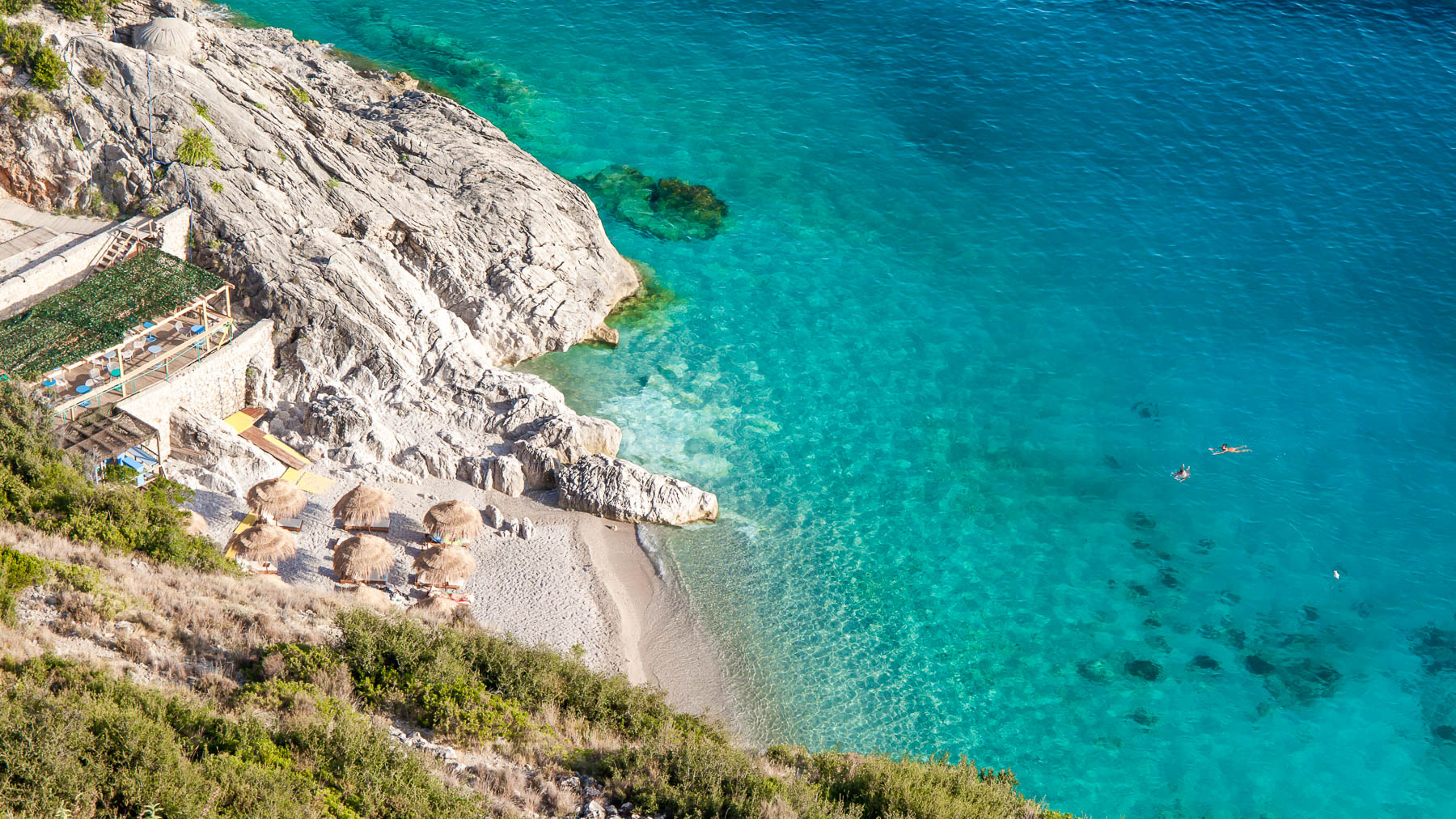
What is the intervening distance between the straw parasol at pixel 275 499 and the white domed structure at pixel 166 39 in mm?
19779

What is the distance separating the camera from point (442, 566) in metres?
29.1

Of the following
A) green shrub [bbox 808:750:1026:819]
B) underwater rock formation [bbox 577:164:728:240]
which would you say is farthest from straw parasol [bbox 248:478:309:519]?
underwater rock formation [bbox 577:164:728:240]

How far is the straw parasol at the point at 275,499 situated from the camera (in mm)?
29625

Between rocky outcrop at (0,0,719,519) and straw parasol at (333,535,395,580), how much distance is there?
4586mm

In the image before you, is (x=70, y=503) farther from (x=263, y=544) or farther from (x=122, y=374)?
(x=122, y=374)

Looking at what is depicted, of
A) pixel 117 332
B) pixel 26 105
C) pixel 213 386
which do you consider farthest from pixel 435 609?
pixel 26 105

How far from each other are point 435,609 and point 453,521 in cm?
357

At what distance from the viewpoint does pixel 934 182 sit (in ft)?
178

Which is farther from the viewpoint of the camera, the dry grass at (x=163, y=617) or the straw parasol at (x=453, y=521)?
the straw parasol at (x=453, y=521)

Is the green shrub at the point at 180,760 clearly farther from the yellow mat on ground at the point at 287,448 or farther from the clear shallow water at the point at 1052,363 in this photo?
the yellow mat on ground at the point at 287,448

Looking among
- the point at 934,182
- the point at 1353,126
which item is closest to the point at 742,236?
the point at 934,182

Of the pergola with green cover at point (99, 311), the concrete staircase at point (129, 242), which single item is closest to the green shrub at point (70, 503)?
the pergola with green cover at point (99, 311)

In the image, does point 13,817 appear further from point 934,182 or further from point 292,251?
point 934,182

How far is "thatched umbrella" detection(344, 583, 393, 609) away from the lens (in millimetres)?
27406
